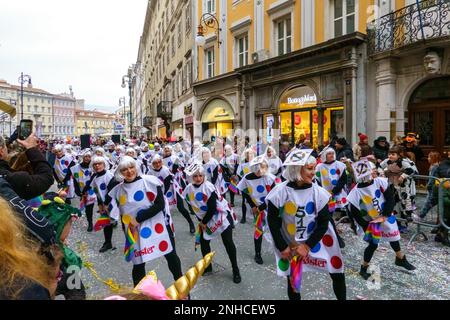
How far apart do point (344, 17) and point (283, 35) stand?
372cm

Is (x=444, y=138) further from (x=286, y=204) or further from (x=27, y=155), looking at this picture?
(x=27, y=155)

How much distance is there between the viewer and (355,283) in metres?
4.46

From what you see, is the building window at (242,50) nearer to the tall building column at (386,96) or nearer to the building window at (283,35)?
the building window at (283,35)

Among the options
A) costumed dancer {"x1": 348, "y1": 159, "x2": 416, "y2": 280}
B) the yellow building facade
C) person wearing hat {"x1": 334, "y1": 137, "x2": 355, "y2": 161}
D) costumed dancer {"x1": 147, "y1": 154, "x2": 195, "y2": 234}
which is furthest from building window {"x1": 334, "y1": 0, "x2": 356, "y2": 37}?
costumed dancer {"x1": 348, "y1": 159, "x2": 416, "y2": 280}

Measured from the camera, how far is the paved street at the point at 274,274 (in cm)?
419

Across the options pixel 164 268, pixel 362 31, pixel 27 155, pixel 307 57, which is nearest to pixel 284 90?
pixel 307 57

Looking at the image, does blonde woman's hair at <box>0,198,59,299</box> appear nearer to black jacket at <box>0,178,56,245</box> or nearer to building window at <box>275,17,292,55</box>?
black jacket at <box>0,178,56,245</box>

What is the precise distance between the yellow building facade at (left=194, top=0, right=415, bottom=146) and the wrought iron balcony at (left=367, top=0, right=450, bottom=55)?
404mm

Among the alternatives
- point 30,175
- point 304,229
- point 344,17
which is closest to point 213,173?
point 304,229

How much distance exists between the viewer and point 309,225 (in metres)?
3.36

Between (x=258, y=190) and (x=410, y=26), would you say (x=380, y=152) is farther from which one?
(x=410, y=26)

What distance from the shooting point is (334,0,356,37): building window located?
13337 millimetres

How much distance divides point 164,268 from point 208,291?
1.09 m

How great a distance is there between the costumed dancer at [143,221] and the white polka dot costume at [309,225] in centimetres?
144
